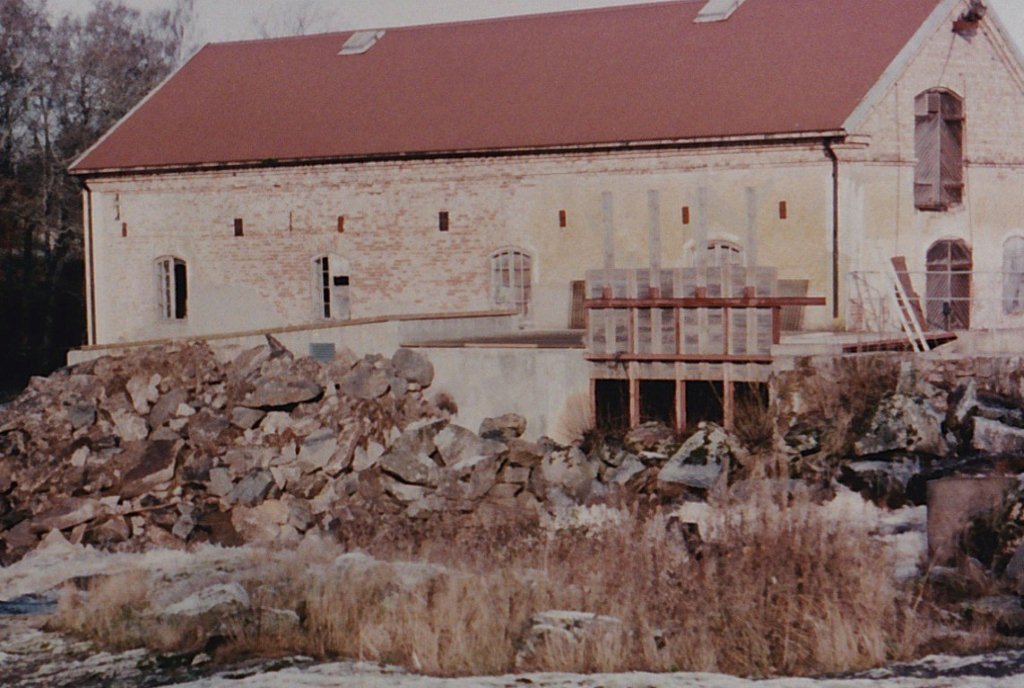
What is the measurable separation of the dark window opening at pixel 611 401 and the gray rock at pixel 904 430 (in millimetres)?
3666

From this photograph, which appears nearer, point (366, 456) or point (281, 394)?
point (366, 456)

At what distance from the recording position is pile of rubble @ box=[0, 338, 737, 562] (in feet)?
62.1

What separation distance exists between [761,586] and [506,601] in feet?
6.54

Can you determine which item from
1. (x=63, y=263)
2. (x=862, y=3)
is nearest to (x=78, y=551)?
(x=862, y=3)

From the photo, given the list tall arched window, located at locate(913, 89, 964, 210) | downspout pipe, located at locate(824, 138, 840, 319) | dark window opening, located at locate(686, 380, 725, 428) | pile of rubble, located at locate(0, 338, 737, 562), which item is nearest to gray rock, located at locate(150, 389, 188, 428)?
pile of rubble, located at locate(0, 338, 737, 562)

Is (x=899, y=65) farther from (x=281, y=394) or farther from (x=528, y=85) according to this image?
(x=281, y=394)

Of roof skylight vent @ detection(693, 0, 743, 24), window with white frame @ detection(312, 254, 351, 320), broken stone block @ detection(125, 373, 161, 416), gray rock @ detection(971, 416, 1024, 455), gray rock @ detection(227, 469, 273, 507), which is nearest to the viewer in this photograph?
gray rock @ detection(971, 416, 1024, 455)

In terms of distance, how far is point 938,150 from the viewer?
25359 mm

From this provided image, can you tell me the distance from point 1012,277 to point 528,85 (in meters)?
9.51

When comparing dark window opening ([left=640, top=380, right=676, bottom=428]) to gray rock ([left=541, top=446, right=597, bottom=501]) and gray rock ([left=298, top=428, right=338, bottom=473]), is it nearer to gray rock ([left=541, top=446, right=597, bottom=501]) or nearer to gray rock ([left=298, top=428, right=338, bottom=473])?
gray rock ([left=541, top=446, right=597, bottom=501])

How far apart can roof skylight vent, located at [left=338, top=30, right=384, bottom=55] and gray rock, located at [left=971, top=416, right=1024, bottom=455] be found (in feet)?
56.4

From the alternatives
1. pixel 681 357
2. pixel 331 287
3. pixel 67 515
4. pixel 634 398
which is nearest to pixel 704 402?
pixel 681 357

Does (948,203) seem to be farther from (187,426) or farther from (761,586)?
(761,586)

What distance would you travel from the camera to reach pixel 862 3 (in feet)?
87.1
